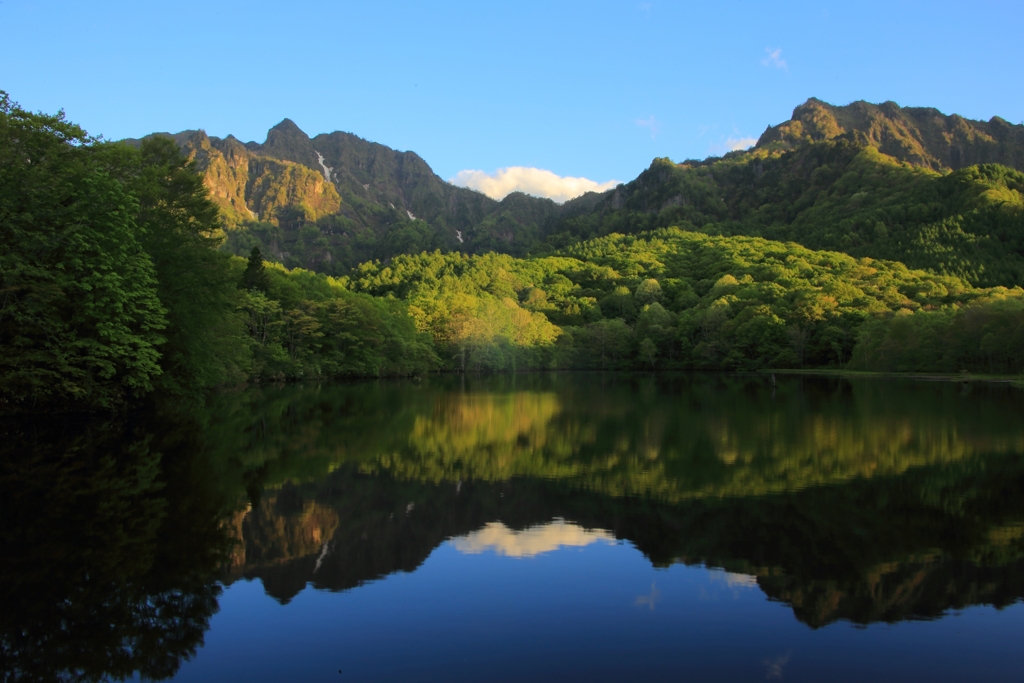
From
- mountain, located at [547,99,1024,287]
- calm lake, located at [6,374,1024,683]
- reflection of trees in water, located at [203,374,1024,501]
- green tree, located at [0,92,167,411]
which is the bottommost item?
reflection of trees in water, located at [203,374,1024,501]

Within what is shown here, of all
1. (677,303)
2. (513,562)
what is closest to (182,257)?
(513,562)

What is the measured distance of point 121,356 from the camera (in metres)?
26.7

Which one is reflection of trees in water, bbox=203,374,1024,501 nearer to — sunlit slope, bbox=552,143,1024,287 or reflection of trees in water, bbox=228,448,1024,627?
reflection of trees in water, bbox=228,448,1024,627

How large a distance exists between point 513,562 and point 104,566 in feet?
17.6

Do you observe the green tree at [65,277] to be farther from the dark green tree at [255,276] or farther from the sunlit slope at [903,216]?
the sunlit slope at [903,216]

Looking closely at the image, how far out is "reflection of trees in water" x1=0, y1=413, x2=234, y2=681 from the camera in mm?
6824

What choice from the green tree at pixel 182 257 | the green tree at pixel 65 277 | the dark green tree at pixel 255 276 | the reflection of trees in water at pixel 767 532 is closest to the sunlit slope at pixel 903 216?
the dark green tree at pixel 255 276

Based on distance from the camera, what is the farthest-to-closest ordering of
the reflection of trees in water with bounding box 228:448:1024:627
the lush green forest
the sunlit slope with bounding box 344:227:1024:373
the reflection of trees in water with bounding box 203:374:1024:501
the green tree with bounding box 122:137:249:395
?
the sunlit slope with bounding box 344:227:1024:373 < the green tree with bounding box 122:137:249:395 < the lush green forest < the reflection of trees in water with bounding box 203:374:1024:501 < the reflection of trees in water with bounding box 228:448:1024:627

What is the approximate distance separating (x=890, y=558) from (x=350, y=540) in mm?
7740

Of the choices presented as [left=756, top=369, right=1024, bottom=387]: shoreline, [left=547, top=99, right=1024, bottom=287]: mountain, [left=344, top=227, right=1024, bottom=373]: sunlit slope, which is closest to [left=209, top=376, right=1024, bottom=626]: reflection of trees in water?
[left=756, top=369, right=1024, bottom=387]: shoreline

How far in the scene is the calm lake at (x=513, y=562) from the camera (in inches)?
271

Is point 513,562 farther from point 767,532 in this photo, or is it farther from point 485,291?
point 485,291

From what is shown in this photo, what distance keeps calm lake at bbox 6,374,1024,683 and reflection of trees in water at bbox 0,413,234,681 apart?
4 cm

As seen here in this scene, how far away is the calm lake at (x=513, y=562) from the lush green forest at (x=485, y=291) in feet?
21.6
